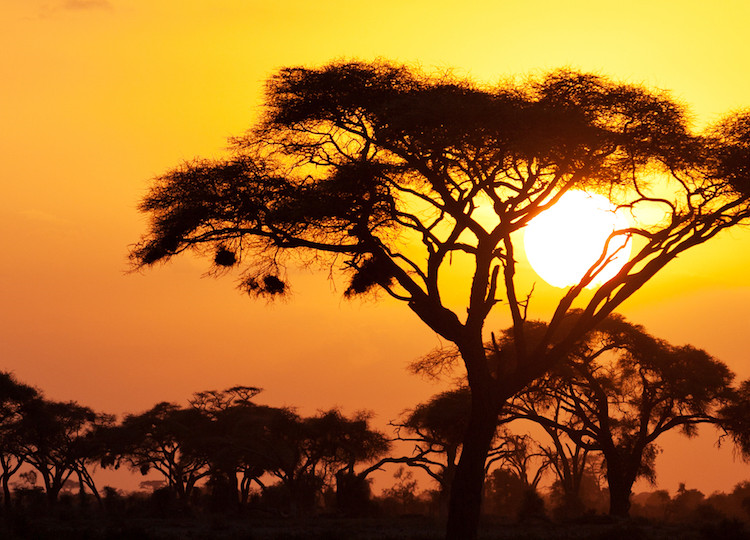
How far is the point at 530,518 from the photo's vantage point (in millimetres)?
47000

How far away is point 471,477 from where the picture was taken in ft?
75.9

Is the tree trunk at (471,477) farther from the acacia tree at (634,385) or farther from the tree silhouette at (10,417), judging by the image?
the tree silhouette at (10,417)

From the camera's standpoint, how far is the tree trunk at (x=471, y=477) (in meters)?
23.1

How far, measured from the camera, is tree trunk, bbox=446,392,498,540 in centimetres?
2311

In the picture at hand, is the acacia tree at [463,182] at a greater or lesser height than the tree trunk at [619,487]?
greater

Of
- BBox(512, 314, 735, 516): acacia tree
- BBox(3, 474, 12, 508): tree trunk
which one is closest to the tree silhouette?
BBox(3, 474, 12, 508): tree trunk

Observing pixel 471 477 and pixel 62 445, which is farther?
pixel 62 445

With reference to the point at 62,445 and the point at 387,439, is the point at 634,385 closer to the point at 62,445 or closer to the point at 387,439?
the point at 387,439

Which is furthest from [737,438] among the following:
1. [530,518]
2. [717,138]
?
[717,138]

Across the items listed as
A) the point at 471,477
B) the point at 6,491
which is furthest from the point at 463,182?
the point at 6,491

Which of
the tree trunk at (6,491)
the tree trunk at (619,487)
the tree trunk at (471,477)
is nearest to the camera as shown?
the tree trunk at (471,477)

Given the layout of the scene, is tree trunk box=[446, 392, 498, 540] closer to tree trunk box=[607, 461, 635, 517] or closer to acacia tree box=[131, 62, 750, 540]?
acacia tree box=[131, 62, 750, 540]

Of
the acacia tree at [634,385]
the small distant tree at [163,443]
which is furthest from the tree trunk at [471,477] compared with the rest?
the small distant tree at [163,443]

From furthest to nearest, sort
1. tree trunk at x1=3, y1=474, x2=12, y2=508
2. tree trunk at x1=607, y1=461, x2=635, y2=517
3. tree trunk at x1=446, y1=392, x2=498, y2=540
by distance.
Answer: tree trunk at x1=3, y1=474, x2=12, y2=508 → tree trunk at x1=607, y1=461, x2=635, y2=517 → tree trunk at x1=446, y1=392, x2=498, y2=540
